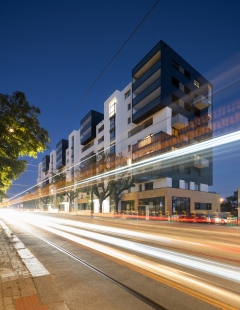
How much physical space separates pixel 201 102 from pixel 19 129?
40482 mm

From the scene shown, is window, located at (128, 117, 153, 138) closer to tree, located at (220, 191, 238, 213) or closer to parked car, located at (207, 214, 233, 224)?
parked car, located at (207, 214, 233, 224)

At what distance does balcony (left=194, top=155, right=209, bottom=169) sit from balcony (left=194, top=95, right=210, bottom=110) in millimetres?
9571

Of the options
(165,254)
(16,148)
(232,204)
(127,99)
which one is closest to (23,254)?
(16,148)

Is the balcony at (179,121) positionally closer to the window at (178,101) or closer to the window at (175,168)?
the window at (178,101)

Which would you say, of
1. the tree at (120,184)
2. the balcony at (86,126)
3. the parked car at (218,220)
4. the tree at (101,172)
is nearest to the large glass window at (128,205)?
the tree at (101,172)

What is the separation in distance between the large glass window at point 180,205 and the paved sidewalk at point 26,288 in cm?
3220

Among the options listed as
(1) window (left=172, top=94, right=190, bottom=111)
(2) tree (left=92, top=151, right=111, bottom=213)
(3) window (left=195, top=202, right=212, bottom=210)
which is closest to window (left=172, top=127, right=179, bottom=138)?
(1) window (left=172, top=94, right=190, bottom=111)

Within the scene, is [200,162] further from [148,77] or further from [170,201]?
[148,77]

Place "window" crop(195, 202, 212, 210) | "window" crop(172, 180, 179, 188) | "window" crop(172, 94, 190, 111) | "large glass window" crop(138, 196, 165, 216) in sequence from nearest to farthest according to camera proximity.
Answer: "large glass window" crop(138, 196, 165, 216), "window" crop(172, 180, 179, 188), "window" crop(172, 94, 190, 111), "window" crop(195, 202, 212, 210)

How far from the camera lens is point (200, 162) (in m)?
41.6

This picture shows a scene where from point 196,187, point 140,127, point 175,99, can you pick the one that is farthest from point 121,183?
point 175,99

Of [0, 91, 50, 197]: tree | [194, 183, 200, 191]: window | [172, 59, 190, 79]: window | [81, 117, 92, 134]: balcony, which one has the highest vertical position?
[172, 59, 190, 79]: window

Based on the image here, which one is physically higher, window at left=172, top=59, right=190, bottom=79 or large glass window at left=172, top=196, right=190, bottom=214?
window at left=172, top=59, right=190, bottom=79

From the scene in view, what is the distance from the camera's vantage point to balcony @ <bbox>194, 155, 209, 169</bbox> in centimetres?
4142
